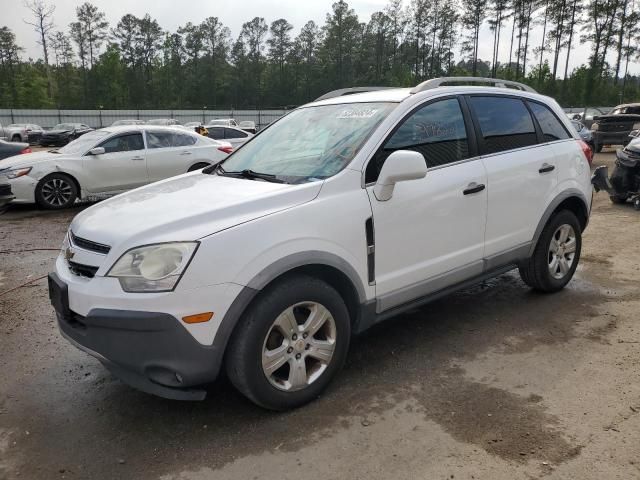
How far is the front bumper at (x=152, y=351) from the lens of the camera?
2639mm

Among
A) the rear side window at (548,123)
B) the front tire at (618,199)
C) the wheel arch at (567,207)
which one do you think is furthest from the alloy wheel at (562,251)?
the front tire at (618,199)

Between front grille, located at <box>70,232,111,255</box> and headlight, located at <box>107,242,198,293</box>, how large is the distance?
166 millimetres

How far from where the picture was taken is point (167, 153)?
35.2 ft

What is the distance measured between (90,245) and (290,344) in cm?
122

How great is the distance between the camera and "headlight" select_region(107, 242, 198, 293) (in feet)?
8.70

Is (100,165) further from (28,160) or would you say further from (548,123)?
(548,123)

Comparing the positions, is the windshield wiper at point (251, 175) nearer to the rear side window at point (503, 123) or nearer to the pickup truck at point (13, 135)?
the rear side window at point (503, 123)

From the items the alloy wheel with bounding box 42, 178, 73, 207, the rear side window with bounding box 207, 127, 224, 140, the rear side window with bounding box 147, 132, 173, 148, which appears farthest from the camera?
the rear side window with bounding box 207, 127, 224, 140

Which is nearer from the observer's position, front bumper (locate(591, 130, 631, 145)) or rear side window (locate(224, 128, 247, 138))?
rear side window (locate(224, 128, 247, 138))

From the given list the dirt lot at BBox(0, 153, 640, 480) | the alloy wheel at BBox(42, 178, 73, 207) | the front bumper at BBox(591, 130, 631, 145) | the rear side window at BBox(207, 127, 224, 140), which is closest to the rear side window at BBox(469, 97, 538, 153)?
the dirt lot at BBox(0, 153, 640, 480)

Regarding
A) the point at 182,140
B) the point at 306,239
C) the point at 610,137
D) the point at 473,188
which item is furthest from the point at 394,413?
the point at 610,137

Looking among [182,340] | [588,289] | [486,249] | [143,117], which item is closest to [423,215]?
[486,249]

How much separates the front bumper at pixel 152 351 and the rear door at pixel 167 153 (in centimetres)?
819

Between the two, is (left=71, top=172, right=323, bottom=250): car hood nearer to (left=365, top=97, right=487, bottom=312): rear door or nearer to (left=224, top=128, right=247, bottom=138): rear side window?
(left=365, top=97, right=487, bottom=312): rear door
